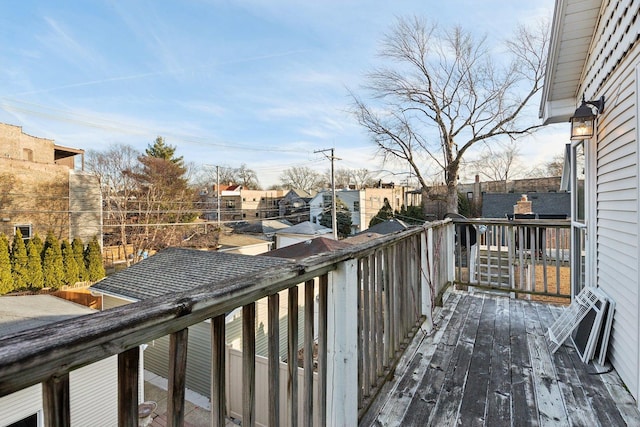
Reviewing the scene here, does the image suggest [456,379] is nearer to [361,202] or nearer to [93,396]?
[93,396]

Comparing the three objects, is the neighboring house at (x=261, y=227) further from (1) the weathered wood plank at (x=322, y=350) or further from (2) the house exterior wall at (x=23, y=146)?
(1) the weathered wood plank at (x=322, y=350)

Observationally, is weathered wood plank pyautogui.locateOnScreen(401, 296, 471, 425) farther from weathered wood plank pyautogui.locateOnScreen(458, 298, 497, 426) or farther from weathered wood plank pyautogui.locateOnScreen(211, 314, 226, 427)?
weathered wood plank pyautogui.locateOnScreen(211, 314, 226, 427)

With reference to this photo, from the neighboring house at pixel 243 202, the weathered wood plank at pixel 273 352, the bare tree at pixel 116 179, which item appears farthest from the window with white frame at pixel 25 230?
the weathered wood plank at pixel 273 352

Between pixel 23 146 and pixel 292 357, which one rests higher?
pixel 23 146

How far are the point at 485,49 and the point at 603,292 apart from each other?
1112 cm

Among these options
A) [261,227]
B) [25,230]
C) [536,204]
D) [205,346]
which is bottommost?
[205,346]

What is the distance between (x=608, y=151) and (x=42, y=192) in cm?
1951

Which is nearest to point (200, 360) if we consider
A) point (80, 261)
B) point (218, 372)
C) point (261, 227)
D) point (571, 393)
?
point (571, 393)

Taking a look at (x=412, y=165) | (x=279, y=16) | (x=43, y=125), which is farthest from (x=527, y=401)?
(x=43, y=125)

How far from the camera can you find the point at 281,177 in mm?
39688

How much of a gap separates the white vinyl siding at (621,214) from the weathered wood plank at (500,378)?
2.14 ft

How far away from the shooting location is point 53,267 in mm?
12516

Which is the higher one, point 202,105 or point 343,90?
point 202,105

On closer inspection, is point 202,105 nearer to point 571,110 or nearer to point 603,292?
point 571,110
